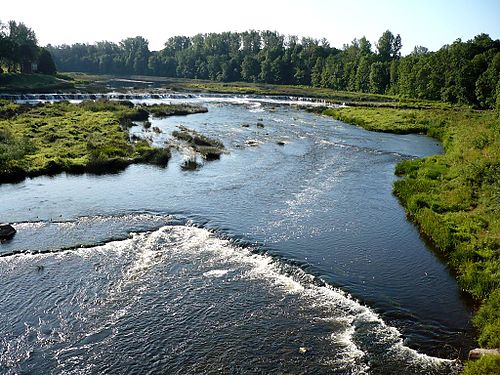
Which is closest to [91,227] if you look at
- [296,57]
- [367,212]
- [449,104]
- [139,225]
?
[139,225]

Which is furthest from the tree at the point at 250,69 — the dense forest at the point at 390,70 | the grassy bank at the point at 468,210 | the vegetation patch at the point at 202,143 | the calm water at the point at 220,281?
the calm water at the point at 220,281

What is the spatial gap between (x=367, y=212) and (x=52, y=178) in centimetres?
2925

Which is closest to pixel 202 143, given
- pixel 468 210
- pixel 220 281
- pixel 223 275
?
pixel 468 210

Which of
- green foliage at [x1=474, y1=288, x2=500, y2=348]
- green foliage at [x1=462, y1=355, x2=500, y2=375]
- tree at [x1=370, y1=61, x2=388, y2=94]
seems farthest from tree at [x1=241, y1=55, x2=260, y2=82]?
green foliage at [x1=462, y1=355, x2=500, y2=375]

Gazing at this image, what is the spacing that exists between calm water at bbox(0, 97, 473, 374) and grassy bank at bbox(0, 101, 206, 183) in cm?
325

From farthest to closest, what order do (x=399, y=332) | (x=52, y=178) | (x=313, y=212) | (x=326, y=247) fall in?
1. (x=52, y=178)
2. (x=313, y=212)
3. (x=326, y=247)
4. (x=399, y=332)

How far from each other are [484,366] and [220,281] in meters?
12.9

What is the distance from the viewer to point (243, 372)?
17.5m

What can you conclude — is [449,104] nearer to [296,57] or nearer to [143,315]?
[296,57]

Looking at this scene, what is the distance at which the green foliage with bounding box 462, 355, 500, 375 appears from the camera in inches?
642

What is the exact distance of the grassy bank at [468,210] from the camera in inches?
899

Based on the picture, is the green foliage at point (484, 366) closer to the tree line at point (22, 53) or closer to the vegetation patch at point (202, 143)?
the vegetation patch at point (202, 143)

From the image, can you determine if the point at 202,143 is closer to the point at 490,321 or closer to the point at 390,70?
the point at 490,321

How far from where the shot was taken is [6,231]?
28922 millimetres
